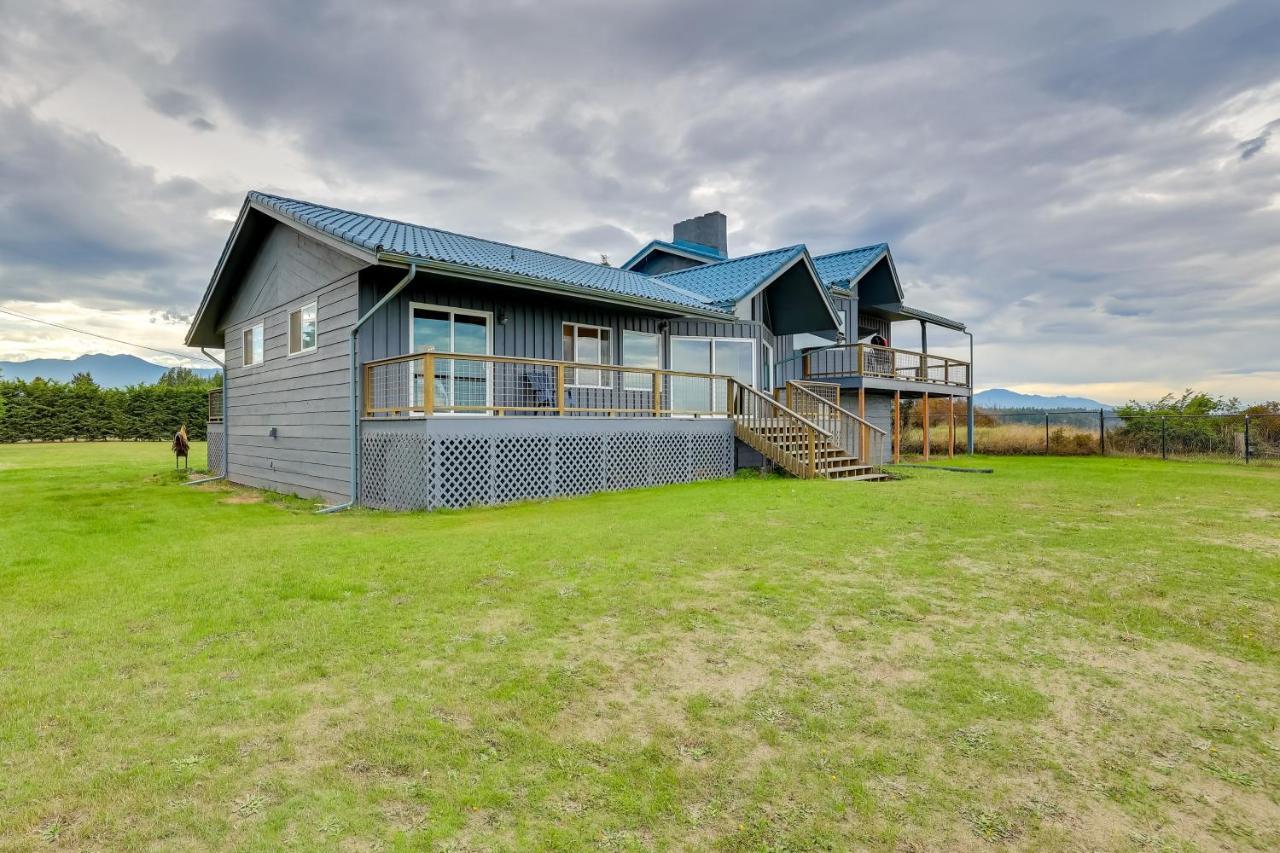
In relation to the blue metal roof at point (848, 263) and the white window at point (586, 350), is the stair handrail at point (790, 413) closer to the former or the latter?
the white window at point (586, 350)

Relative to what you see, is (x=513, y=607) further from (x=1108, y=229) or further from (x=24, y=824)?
(x=1108, y=229)

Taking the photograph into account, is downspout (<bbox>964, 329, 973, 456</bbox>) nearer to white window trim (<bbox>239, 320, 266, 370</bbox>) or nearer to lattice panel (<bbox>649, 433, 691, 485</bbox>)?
lattice panel (<bbox>649, 433, 691, 485</bbox>)

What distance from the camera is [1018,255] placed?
2161 cm

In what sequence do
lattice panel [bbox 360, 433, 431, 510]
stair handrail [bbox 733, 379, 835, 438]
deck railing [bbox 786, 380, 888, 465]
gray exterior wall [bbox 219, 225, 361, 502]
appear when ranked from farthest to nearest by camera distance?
1. deck railing [bbox 786, 380, 888, 465]
2. stair handrail [bbox 733, 379, 835, 438]
3. gray exterior wall [bbox 219, 225, 361, 502]
4. lattice panel [bbox 360, 433, 431, 510]

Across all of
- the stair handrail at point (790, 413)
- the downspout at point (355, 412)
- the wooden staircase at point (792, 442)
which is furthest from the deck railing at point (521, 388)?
the wooden staircase at point (792, 442)

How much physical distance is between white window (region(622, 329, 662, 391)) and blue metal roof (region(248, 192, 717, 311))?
1.03 meters

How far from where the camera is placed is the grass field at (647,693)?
2.18 m

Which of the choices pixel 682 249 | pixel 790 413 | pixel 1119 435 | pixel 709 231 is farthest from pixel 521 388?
pixel 1119 435

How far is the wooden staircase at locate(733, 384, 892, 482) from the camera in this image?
13016mm

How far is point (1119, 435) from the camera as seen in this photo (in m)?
22.2

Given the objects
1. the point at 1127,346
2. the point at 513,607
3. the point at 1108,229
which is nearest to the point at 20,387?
the point at 513,607

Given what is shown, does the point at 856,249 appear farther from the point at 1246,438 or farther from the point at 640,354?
the point at 1246,438

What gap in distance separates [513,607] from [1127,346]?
89.5 feet

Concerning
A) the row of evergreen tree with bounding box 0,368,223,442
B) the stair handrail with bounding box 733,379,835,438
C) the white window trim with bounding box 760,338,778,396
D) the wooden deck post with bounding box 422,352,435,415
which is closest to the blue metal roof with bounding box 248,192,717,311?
the wooden deck post with bounding box 422,352,435,415
